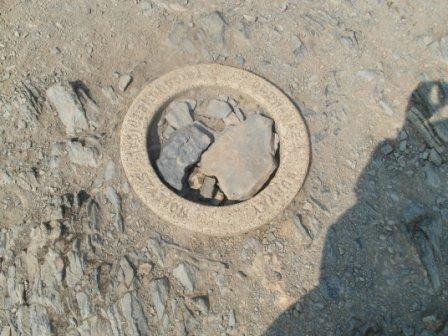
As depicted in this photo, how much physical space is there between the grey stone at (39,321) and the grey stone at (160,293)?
3.82ft

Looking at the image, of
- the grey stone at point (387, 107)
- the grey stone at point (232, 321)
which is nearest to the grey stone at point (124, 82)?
the grey stone at point (232, 321)

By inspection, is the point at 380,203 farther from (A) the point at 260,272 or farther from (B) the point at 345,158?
(A) the point at 260,272

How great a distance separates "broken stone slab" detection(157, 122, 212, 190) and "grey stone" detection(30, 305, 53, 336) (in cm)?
206

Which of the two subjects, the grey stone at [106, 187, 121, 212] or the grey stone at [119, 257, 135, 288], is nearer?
the grey stone at [119, 257, 135, 288]

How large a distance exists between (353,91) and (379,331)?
125 inches

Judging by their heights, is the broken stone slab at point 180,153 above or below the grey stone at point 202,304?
above

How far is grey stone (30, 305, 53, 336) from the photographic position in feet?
15.2

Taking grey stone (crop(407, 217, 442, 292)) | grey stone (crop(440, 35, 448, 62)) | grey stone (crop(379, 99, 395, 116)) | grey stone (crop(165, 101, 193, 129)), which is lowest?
grey stone (crop(165, 101, 193, 129))

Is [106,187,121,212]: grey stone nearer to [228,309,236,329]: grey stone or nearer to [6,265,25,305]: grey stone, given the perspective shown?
[6,265,25,305]: grey stone

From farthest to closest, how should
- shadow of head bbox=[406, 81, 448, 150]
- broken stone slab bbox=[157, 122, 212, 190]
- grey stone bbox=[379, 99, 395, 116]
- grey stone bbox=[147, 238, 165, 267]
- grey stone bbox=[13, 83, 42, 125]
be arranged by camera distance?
grey stone bbox=[379, 99, 395, 116] < shadow of head bbox=[406, 81, 448, 150] < grey stone bbox=[13, 83, 42, 125] < broken stone slab bbox=[157, 122, 212, 190] < grey stone bbox=[147, 238, 165, 267]

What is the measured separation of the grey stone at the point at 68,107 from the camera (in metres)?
5.64

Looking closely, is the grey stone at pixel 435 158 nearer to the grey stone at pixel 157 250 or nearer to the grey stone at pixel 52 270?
the grey stone at pixel 157 250

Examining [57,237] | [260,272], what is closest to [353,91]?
[260,272]

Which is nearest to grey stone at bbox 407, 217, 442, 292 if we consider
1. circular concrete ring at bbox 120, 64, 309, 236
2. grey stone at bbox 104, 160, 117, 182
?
circular concrete ring at bbox 120, 64, 309, 236
